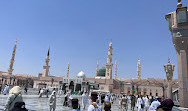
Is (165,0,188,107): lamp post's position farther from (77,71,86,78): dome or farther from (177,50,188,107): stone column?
(77,71,86,78): dome

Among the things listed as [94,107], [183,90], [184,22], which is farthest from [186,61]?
[94,107]

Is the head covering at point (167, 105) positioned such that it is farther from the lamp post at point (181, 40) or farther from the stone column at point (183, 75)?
the stone column at point (183, 75)

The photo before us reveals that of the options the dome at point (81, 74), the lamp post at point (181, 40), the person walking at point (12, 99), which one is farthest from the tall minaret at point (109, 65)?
the person walking at point (12, 99)

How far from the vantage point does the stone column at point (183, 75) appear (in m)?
5.53

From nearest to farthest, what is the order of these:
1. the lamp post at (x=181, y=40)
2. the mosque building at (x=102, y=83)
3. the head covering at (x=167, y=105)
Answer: the head covering at (x=167, y=105)
the lamp post at (x=181, y=40)
the mosque building at (x=102, y=83)

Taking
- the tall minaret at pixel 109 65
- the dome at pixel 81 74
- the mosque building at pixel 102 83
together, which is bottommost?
the mosque building at pixel 102 83

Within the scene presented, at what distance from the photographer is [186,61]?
5875 millimetres

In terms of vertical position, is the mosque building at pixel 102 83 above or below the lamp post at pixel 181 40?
below

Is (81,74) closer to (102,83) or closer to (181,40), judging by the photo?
(102,83)

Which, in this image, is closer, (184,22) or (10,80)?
(184,22)

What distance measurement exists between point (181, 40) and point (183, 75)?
4.84 ft

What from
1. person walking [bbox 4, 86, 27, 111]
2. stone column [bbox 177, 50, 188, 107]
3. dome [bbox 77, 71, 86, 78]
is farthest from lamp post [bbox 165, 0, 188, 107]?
dome [bbox 77, 71, 86, 78]

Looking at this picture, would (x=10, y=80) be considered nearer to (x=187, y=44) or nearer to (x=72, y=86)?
(x=72, y=86)

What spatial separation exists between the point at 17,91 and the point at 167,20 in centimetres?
589
